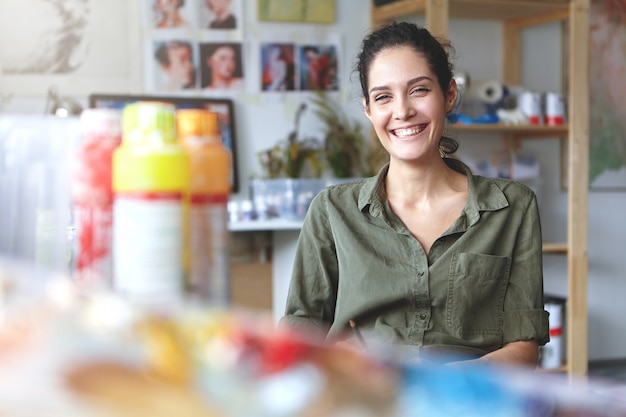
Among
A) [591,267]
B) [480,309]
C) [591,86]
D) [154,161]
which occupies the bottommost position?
[591,267]

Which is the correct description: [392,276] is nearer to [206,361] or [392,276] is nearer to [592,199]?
[206,361]

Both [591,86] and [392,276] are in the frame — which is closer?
[392,276]

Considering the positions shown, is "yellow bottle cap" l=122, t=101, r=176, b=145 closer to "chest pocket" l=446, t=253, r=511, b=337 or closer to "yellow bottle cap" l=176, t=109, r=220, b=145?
"yellow bottle cap" l=176, t=109, r=220, b=145

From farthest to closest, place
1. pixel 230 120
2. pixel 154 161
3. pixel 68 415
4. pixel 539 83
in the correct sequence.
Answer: pixel 539 83 < pixel 230 120 < pixel 154 161 < pixel 68 415

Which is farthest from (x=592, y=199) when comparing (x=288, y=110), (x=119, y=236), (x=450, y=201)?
(x=119, y=236)

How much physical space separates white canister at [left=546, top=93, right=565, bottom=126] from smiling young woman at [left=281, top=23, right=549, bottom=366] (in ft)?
Result: 6.61

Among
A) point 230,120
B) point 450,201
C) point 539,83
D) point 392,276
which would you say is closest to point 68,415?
point 392,276

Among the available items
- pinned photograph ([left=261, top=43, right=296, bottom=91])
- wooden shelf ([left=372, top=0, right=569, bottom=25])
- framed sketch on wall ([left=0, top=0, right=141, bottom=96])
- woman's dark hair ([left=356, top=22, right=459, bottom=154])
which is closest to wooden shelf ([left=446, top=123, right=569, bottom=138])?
wooden shelf ([left=372, top=0, right=569, bottom=25])

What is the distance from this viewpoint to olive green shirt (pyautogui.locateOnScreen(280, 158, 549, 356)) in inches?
62.3

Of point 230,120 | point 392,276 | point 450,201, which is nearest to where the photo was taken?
point 392,276

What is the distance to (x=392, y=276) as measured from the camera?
1589mm

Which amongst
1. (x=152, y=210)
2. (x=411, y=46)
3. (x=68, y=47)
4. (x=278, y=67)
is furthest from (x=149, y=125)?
(x=278, y=67)

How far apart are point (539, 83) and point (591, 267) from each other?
1.00 m

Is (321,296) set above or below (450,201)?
below
